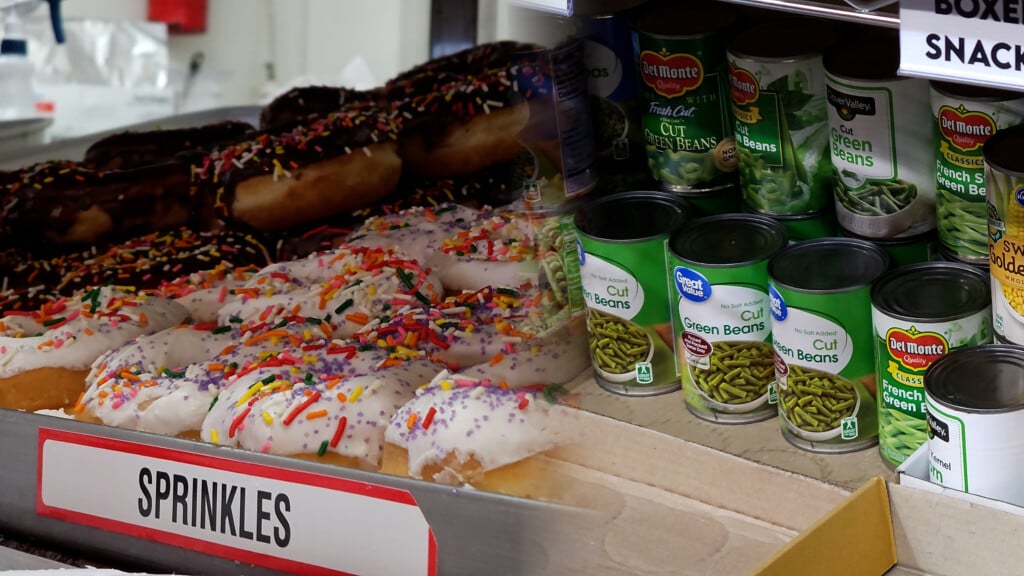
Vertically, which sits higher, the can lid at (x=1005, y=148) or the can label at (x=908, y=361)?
the can lid at (x=1005, y=148)

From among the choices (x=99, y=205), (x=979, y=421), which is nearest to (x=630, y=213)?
(x=979, y=421)

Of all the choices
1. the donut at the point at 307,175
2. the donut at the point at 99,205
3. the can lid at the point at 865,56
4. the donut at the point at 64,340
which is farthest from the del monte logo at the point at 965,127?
the donut at the point at 99,205

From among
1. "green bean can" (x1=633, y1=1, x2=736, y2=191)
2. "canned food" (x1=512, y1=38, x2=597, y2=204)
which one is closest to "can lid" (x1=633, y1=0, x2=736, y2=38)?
"green bean can" (x1=633, y1=1, x2=736, y2=191)

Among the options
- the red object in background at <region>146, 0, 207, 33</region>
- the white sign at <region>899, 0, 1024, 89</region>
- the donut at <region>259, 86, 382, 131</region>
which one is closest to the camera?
the white sign at <region>899, 0, 1024, 89</region>

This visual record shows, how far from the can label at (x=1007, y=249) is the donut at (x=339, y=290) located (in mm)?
681

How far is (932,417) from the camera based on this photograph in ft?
3.92

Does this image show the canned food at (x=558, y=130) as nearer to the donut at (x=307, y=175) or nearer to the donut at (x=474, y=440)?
the donut at (x=307, y=175)

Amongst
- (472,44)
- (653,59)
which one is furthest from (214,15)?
(653,59)

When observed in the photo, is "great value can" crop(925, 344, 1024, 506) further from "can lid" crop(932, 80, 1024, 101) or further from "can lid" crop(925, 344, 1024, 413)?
"can lid" crop(932, 80, 1024, 101)

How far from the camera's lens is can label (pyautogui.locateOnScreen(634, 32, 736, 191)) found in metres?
1.56

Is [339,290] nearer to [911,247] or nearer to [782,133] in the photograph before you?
[782,133]

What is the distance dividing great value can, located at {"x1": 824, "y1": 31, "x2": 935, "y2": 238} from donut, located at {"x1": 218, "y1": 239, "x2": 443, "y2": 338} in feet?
1.81

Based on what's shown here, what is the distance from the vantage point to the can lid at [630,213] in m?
1.60

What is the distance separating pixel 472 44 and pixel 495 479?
3.84 feet
